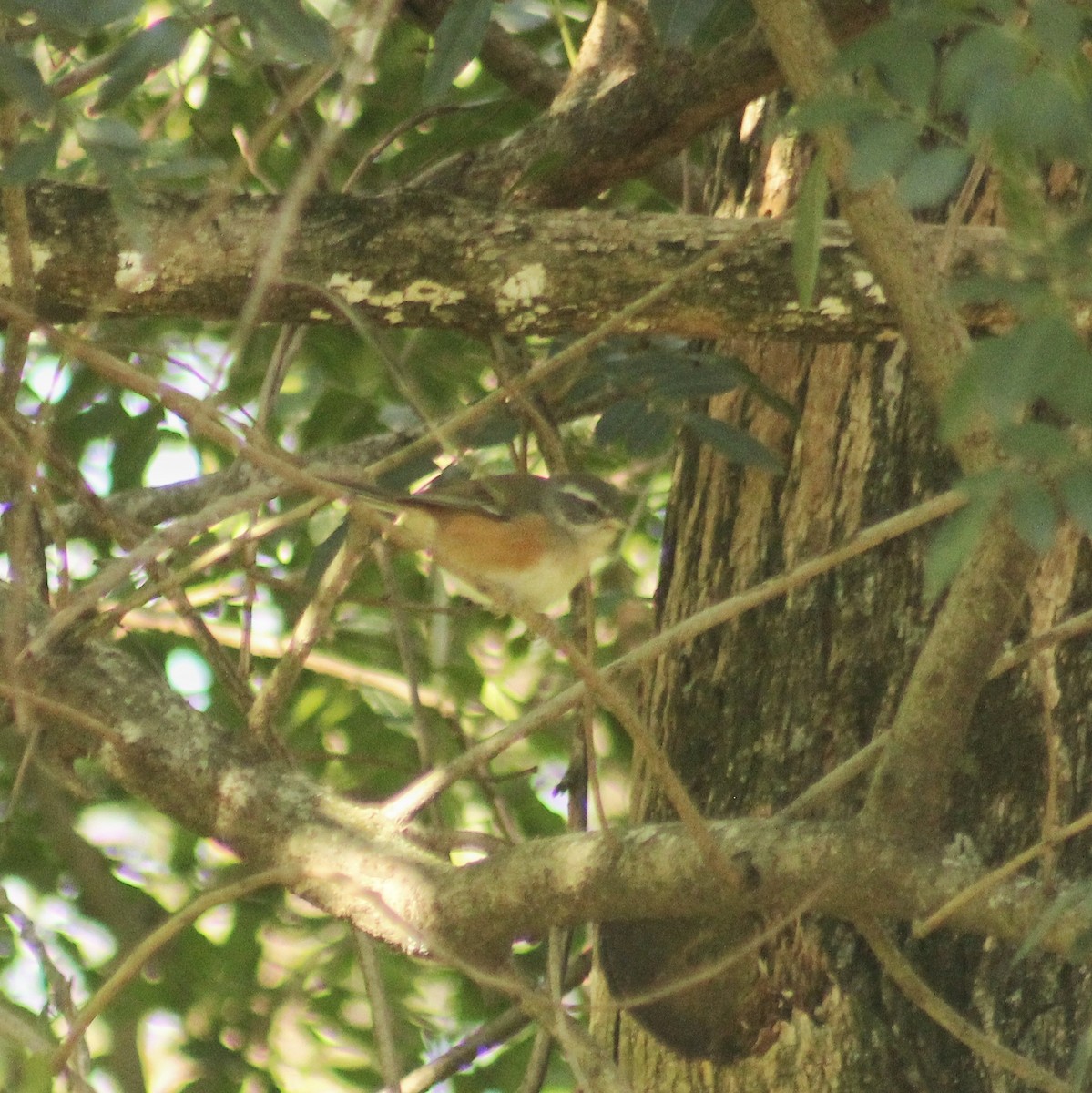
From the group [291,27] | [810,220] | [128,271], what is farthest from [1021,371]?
[128,271]

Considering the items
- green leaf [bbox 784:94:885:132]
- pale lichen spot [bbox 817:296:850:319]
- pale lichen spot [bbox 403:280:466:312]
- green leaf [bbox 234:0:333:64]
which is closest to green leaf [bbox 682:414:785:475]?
pale lichen spot [bbox 817:296:850:319]

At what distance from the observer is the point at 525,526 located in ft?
15.5

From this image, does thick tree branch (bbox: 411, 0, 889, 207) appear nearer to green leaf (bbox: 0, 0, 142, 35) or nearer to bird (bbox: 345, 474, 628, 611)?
bird (bbox: 345, 474, 628, 611)

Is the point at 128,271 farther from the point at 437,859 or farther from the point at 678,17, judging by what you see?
the point at 437,859

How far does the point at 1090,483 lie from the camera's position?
4.80ft

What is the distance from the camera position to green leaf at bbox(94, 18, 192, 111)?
7.97ft

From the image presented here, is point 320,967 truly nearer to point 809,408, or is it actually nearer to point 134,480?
point 134,480

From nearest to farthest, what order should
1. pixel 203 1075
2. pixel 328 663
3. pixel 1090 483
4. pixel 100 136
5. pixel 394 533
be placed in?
1. pixel 1090 483
2. pixel 394 533
3. pixel 100 136
4. pixel 203 1075
5. pixel 328 663

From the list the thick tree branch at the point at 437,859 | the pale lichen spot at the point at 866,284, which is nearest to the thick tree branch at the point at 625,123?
the pale lichen spot at the point at 866,284

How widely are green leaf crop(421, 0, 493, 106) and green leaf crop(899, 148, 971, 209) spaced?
1.56 metres

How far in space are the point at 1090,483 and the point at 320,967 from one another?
3.69m

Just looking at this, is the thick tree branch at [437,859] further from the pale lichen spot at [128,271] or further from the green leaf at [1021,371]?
the green leaf at [1021,371]

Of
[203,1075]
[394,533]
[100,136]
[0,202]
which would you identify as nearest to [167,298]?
[0,202]

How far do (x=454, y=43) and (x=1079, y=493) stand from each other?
1941 millimetres
